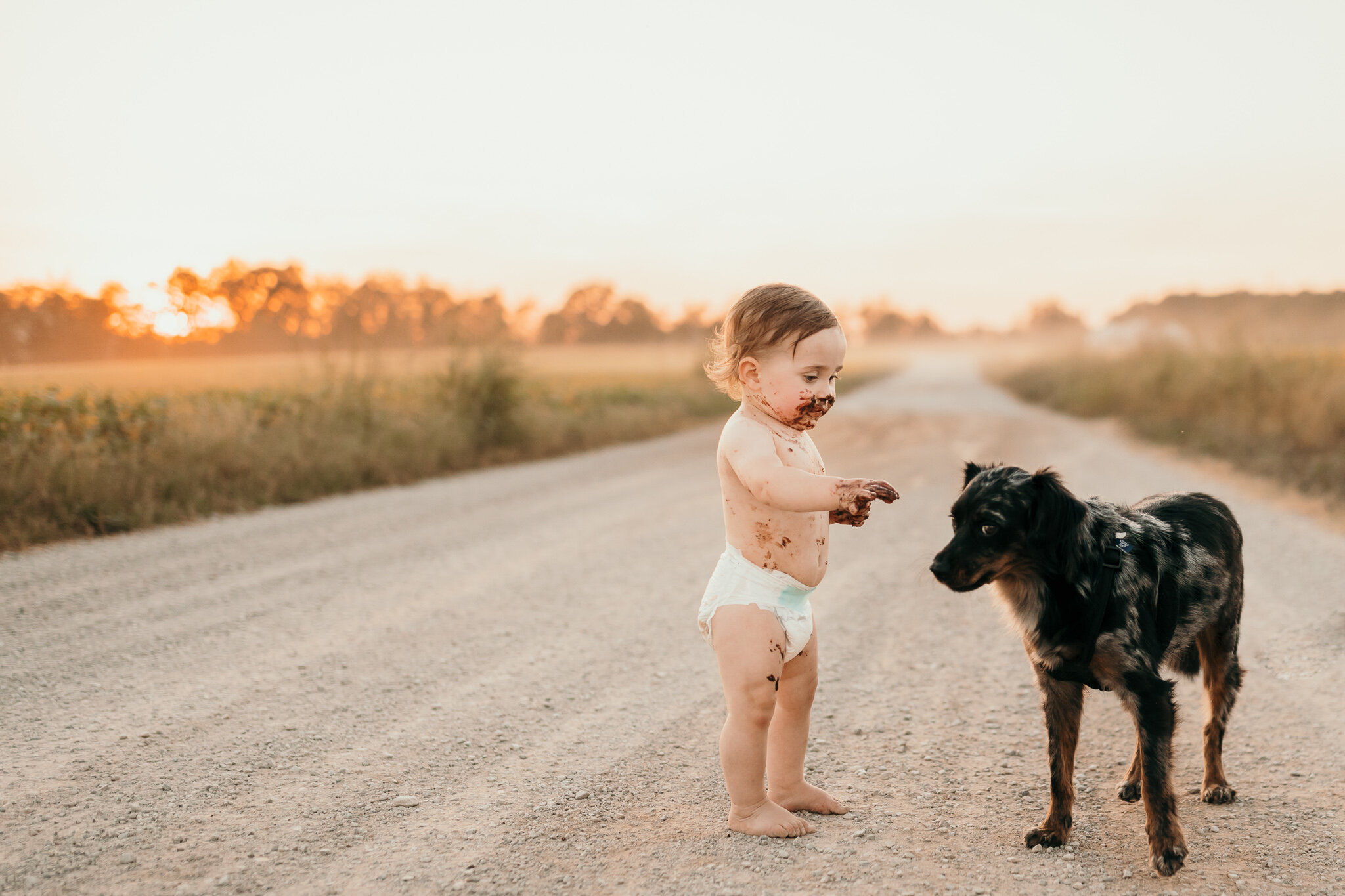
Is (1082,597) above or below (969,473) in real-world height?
below

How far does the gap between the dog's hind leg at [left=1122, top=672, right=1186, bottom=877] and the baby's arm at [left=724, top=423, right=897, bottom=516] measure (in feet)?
3.21

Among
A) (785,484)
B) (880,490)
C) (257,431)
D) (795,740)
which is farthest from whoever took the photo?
(257,431)

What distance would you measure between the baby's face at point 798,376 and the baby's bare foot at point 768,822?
3.98ft

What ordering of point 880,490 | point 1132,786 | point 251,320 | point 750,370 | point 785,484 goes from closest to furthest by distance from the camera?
1. point 880,490
2. point 785,484
3. point 750,370
4. point 1132,786
5. point 251,320

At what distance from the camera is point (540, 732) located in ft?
11.5

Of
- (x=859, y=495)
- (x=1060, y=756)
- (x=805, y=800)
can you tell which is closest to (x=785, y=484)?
(x=859, y=495)

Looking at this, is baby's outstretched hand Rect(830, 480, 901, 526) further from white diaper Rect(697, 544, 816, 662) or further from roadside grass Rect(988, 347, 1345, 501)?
roadside grass Rect(988, 347, 1345, 501)

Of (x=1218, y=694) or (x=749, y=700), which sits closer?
(x=749, y=700)

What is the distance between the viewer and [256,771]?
3.09 metres

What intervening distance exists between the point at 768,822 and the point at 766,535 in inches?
35.6

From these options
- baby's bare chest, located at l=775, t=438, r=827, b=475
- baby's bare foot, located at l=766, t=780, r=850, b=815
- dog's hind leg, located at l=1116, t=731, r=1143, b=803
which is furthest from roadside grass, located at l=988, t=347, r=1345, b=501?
baby's bare chest, located at l=775, t=438, r=827, b=475

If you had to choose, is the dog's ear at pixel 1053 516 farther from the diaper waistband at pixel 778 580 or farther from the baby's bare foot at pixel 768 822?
the baby's bare foot at pixel 768 822

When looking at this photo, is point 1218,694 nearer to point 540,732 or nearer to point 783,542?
point 783,542

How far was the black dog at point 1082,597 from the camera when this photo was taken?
7.94 feet
